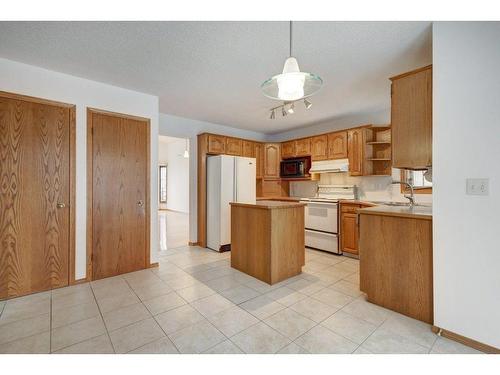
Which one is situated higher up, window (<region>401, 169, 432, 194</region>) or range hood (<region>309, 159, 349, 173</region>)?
range hood (<region>309, 159, 349, 173</region>)

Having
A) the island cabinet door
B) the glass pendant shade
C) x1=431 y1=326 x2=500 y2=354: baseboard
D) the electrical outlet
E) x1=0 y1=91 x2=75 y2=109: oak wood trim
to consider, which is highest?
x1=0 y1=91 x2=75 y2=109: oak wood trim

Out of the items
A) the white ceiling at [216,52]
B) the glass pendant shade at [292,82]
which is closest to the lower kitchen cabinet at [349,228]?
the white ceiling at [216,52]

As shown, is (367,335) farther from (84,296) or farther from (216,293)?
(84,296)

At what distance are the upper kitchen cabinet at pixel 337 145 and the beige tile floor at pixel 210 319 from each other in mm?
2159

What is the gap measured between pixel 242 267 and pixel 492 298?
2304mm

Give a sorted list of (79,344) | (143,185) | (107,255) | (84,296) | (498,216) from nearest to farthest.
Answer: (498,216) < (79,344) < (84,296) < (107,255) < (143,185)


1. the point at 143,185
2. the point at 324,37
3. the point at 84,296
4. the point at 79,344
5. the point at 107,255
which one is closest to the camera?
the point at 79,344

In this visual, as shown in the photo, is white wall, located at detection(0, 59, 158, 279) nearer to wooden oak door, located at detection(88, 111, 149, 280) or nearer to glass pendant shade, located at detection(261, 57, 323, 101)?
wooden oak door, located at detection(88, 111, 149, 280)

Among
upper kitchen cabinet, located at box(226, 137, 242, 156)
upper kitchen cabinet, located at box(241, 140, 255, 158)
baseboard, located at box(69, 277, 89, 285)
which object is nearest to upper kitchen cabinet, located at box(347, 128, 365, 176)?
upper kitchen cabinet, located at box(241, 140, 255, 158)

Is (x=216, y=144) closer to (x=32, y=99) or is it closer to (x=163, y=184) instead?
(x=32, y=99)

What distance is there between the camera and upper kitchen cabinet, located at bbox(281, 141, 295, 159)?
5.01m

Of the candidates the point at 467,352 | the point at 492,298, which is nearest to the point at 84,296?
the point at 467,352

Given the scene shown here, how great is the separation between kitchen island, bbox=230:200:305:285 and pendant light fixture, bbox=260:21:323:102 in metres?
1.35

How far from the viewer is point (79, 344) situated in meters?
1.64
